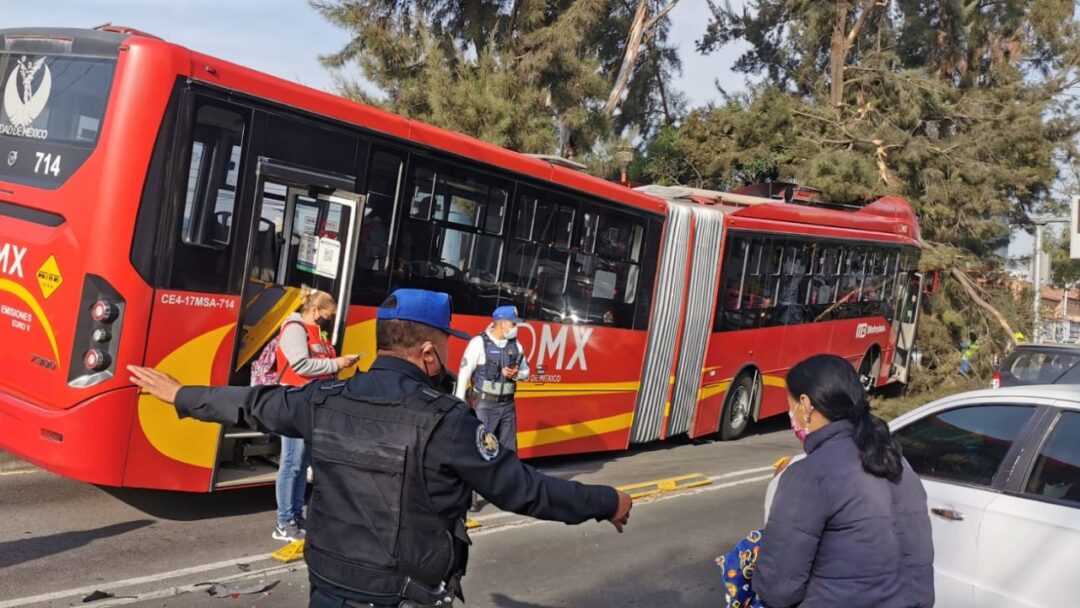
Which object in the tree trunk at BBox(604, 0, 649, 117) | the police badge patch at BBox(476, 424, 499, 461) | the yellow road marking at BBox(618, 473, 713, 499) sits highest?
the tree trunk at BBox(604, 0, 649, 117)

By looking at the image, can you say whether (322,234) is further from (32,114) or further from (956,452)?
(956,452)

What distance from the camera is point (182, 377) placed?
6.56 metres

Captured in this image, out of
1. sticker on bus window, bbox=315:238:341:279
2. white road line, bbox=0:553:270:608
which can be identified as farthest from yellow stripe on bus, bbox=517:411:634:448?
white road line, bbox=0:553:270:608

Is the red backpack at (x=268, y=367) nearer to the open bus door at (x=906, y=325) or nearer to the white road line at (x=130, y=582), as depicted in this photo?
the white road line at (x=130, y=582)

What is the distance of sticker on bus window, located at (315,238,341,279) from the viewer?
7.55m

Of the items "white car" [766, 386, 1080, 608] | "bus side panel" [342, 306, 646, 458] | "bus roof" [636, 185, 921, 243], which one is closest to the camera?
"white car" [766, 386, 1080, 608]

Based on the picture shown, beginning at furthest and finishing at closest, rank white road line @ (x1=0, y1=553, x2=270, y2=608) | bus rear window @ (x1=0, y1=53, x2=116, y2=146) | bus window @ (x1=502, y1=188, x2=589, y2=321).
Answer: bus window @ (x1=502, y1=188, x2=589, y2=321) < bus rear window @ (x1=0, y1=53, x2=116, y2=146) < white road line @ (x1=0, y1=553, x2=270, y2=608)

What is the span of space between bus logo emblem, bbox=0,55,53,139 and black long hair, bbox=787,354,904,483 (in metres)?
5.79

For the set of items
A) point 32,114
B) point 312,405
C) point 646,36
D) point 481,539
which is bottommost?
point 481,539

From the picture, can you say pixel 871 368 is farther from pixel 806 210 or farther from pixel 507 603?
pixel 507 603

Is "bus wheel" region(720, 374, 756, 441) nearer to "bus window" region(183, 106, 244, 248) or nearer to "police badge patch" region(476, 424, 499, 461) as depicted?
"bus window" region(183, 106, 244, 248)

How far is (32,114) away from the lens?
22.8ft

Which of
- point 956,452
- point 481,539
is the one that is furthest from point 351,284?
point 956,452

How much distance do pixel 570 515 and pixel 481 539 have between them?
463 cm
